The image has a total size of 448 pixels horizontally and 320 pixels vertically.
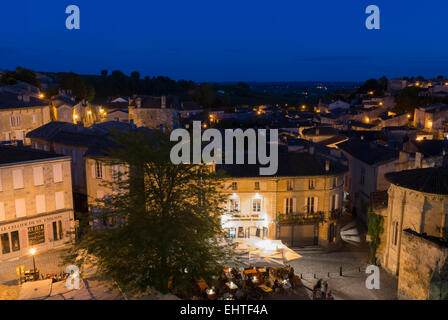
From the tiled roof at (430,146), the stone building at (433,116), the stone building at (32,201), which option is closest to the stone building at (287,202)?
the stone building at (32,201)

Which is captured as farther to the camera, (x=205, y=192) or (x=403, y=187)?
(x=403, y=187)

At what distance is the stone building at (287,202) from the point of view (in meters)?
31.0

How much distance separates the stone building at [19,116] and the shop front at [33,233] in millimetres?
20021

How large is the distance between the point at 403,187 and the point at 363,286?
6.81m

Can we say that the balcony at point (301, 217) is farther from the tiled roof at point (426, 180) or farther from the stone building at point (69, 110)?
the stone building at point (69, 110)

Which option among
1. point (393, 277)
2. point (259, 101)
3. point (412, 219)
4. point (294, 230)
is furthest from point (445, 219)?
point (259, 101)

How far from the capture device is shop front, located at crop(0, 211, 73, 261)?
90.2ft

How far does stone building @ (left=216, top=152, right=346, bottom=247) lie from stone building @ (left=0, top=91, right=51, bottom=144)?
29064mm

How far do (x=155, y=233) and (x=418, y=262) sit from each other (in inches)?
581

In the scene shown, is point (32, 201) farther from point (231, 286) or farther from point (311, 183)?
point (311, 183)

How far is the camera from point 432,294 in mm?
19531

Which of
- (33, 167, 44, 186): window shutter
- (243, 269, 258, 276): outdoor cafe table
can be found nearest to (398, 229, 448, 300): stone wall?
(243, 269, 258, 276): outdoor cafe table
